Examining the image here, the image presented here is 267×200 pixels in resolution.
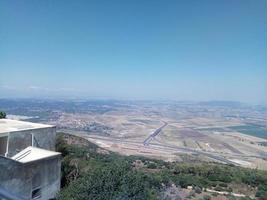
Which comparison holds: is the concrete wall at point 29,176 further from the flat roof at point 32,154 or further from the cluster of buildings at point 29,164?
the flat roof at point 32,154

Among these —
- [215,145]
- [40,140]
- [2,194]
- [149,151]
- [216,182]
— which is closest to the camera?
[2,194]

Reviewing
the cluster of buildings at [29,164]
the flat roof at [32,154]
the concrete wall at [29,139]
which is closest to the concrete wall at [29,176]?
the cluster of buildings at [29,164]

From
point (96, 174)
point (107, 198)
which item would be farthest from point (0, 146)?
point (107, 198)

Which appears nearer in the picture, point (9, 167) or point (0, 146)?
point (9, 167)

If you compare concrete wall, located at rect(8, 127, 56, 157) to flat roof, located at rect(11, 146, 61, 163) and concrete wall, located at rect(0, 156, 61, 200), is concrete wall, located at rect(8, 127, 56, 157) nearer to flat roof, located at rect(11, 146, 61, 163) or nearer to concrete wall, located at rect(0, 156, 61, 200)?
flat roof, located at rect(11, 146, 61, 163)

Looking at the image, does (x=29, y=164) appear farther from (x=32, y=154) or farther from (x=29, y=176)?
(x=32, y=154)

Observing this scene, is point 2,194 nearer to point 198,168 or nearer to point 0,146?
point 0,146

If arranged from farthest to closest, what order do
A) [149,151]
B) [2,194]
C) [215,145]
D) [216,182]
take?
[215,145] → [149,151] → [216,182] → [2,194]

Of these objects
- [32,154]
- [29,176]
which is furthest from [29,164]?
[32,154]
